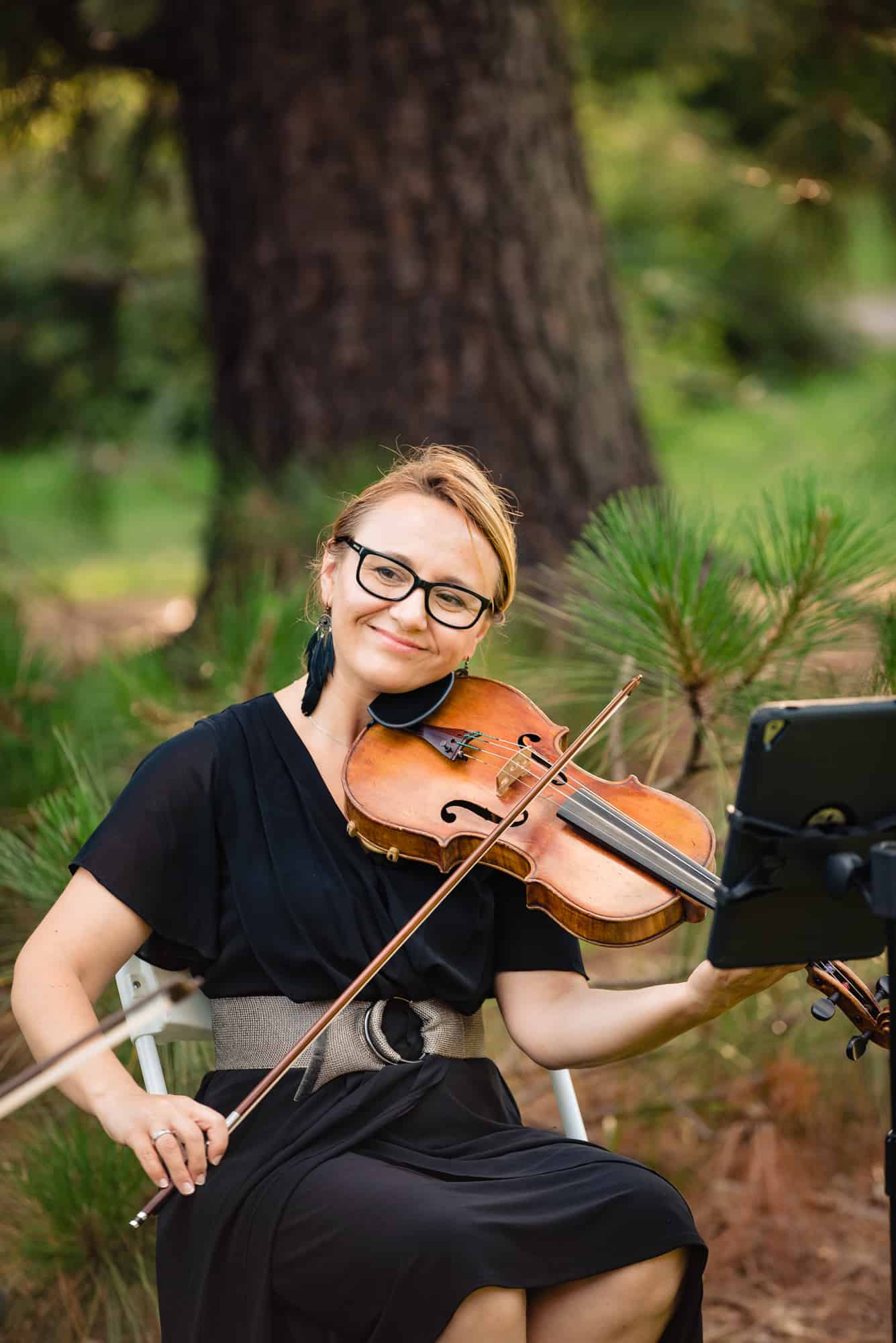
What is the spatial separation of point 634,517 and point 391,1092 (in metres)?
0.76

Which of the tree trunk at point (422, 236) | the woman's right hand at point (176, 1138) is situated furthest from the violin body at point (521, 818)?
the tree trunk at point (422, 236)

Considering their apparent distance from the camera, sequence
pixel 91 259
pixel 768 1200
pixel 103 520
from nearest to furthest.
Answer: pixel 768 1200 → pixel 91 259 → pixel 103 520

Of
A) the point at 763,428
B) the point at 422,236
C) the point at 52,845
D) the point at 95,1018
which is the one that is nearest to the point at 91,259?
the point at 422,236

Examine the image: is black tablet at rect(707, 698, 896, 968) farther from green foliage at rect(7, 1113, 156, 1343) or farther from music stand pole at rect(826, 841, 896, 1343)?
green foliage at rect(7, 1113, 156, 1343)

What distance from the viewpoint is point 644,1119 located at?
2389mm

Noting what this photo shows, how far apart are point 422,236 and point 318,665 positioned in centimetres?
152

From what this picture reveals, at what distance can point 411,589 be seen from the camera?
1532mm

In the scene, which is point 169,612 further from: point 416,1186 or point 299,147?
point 416,1186

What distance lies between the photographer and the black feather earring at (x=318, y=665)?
1.62 m

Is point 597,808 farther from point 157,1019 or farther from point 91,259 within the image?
point 91,259

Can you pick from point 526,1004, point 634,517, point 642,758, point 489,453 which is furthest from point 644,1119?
point 489,453

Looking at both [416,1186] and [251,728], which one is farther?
[251,728]

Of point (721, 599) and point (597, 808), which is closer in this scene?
point (597, 808)

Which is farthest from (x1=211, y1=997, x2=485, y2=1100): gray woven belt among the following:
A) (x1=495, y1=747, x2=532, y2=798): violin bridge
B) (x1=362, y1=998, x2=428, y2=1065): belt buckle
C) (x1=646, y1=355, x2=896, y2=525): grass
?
(x1=646, y1=355, x2=896, y2=525): grass
